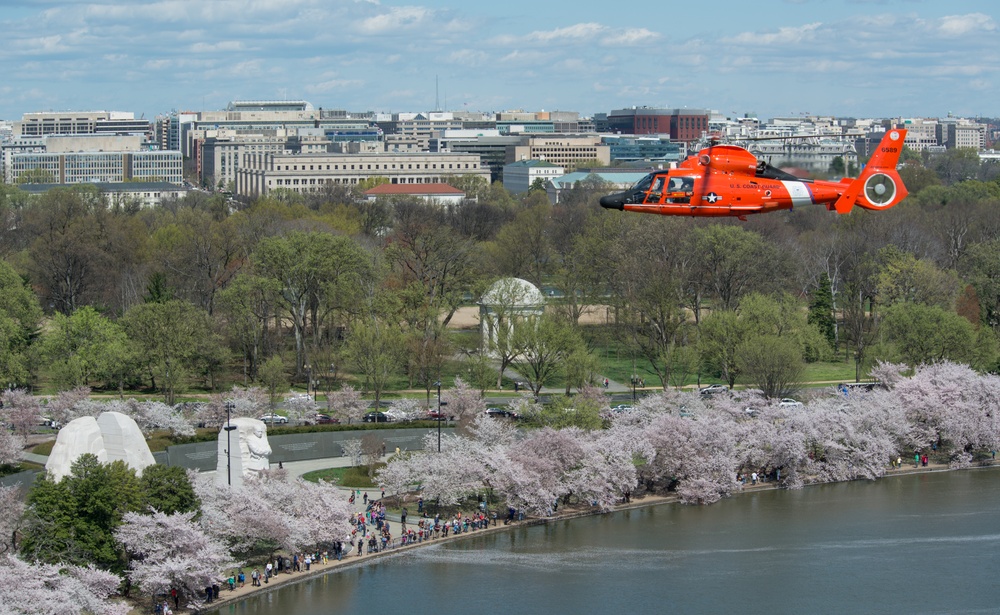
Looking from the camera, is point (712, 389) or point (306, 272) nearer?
point (712, 389)

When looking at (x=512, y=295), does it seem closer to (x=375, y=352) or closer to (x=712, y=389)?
(x=375, y=352)

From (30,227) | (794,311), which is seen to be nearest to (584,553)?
(794,311)

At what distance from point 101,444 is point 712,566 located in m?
21.0

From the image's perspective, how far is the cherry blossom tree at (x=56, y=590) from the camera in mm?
42750

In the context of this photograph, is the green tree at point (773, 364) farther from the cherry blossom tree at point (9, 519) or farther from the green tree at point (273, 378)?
the cherry blossom tree at point (9, 519)

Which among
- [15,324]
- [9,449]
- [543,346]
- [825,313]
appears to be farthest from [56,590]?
[825,313]

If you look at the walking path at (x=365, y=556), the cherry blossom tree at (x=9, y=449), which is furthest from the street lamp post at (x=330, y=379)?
the walking path at (x=365, y=556)

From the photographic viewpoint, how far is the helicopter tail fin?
53.7 m

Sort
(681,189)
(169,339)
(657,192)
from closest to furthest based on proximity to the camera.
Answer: (681,189) → (657,192) → (169,339)

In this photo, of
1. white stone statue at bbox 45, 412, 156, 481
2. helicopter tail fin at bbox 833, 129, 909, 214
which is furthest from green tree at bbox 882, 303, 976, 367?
white stone statue at bbox 45, 412, 156, 481

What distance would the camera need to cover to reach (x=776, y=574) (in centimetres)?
5225

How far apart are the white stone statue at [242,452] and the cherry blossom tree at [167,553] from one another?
8.49 m

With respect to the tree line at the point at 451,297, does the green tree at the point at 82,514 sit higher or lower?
lower

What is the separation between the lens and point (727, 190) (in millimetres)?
52469
